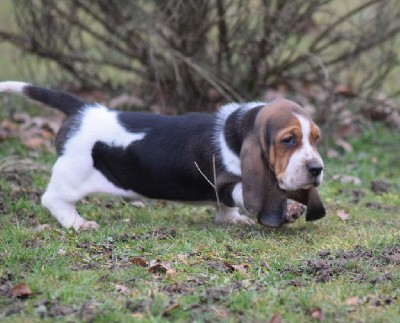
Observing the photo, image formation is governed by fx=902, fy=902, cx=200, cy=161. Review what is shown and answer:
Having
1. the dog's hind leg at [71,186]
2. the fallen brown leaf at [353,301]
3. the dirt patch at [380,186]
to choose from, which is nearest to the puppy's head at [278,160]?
the dog's hind leg at [71,186]

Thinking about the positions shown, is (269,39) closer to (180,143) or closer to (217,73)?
(217,73)

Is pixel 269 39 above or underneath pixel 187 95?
above

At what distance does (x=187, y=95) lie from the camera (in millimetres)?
11125

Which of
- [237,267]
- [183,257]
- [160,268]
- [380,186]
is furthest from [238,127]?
[380,186]

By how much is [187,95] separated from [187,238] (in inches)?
176

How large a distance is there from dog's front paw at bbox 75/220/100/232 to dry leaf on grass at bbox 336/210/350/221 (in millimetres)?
2183

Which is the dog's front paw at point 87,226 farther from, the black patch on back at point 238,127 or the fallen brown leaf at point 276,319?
the fallen brown leaf at point 276,319

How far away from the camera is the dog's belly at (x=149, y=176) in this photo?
743cm

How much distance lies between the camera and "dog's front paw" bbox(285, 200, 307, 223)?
23.8 feet

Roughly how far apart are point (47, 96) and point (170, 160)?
4.04ft

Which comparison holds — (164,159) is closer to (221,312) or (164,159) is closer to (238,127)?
(238,127)

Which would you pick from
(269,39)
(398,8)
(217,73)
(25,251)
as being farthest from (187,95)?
(25,251)

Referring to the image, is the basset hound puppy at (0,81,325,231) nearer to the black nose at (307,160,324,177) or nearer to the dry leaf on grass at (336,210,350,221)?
the black nose at (307,160,324,177)

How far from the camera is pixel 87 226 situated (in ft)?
23.9
